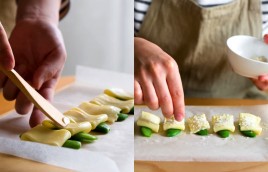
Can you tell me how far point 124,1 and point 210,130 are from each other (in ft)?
0.88

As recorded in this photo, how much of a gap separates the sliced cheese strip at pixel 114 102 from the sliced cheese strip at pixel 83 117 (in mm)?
47

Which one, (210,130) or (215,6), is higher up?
(215,6)

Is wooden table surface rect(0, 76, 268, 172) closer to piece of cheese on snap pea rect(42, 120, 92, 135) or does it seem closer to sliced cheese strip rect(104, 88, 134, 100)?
piece of cheese on snap pea rect(42, 120, 92, 135)

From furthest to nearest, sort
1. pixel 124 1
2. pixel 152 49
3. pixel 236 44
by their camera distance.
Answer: pixel 236 44, pixel 152 49, pixel 124 1

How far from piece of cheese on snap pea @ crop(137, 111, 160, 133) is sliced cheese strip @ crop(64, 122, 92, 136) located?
74 millimetres

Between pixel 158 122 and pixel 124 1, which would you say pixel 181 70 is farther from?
pixel 124 1

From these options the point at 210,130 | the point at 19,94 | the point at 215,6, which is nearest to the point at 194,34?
the point at 215,6

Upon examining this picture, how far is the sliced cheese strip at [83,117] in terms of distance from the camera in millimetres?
570

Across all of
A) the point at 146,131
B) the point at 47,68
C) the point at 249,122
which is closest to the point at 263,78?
the point at 249,122

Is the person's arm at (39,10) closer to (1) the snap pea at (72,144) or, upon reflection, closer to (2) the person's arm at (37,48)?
(2) the person's arm at (37,48)

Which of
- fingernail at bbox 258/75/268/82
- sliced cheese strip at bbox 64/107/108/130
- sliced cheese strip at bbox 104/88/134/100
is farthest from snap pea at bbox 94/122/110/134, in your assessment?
fingernail at bbox 258/75/268/82

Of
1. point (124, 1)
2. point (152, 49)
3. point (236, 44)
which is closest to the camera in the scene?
point (124, 1)

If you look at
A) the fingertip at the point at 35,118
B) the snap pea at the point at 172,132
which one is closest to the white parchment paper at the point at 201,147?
the snap pea at the point at 172,132

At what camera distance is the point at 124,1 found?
1.31 feet
